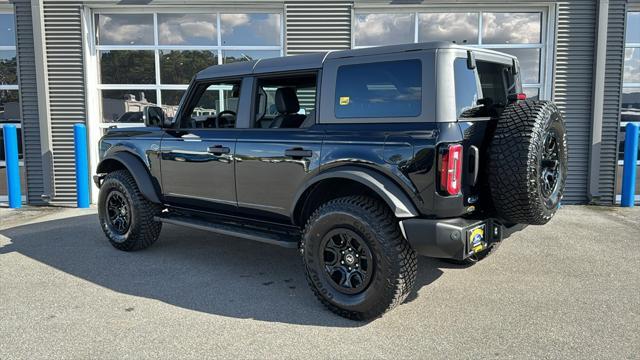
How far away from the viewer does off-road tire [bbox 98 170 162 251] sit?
5320mm

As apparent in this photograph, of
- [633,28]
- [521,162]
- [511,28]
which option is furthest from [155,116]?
[633,28]

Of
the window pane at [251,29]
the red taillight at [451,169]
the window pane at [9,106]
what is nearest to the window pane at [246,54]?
the window pane at [251,29]

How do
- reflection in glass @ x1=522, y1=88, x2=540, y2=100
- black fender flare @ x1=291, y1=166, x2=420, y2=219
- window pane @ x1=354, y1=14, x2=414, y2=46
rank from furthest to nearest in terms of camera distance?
window pane @ x1=354, y1=14, x2=414, y2=46
reflection in glass @ x1=522, y1=88, x2=540, y2=100
black fender flare @ x1=291, y1=166, x2=420, y2=219

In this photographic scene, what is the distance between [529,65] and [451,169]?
627cm

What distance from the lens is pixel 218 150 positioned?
461 cm

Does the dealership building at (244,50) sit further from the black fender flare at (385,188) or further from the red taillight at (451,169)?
the red taillight at (451,169)

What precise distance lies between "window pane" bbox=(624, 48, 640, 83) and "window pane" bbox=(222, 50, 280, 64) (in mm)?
6237

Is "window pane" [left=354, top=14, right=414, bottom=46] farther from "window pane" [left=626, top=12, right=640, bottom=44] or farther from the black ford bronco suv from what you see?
the black ford bronco suv

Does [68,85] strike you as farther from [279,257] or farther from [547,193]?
[547,193]

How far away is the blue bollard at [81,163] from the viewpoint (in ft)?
26.5

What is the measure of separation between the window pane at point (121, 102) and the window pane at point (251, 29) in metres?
1.71

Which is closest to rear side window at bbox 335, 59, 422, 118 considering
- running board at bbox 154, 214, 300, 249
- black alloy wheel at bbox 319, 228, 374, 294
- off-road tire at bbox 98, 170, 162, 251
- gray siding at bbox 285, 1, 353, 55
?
black alloy wheel at bbox 319, 228, 374, 294

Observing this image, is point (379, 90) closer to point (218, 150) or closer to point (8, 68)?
point (218, 150)

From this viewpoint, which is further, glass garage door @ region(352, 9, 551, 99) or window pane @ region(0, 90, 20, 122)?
window pane @ region(0, 90, 20, 122)
